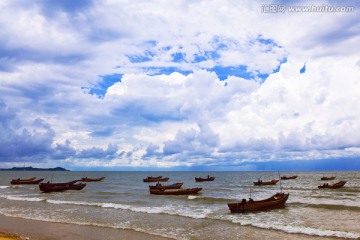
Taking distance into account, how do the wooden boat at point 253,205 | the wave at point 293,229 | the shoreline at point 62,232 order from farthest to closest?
the wooden boat at point 253,205 < the wave at point 293,229 < the shoreline at point 62,232

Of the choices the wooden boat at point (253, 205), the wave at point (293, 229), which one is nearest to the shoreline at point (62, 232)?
the wave at point (293, 229)

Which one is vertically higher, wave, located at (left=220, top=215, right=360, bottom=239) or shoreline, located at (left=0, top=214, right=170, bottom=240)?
wave, located at (left=220, top=215, right=360, bottom=239)

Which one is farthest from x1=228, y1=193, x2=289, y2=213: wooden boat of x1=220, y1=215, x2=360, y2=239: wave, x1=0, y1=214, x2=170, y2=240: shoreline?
x1=0, y1=214, x2=170, y2=240: shoreline

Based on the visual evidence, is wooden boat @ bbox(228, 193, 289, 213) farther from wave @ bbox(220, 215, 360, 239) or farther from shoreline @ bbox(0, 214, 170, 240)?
shoreline @ bbox(0, 214, 170, 240)

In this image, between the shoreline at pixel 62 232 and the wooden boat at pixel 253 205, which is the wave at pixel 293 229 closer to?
the wooden boat at pixel 253 205

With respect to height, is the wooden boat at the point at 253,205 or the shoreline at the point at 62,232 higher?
the wooden boat at the point at 253,205

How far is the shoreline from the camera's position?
→ 61.9ft

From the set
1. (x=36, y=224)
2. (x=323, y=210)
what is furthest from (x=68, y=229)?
(x=323, y=210)

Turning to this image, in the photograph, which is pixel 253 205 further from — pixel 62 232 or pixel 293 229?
pixel 62 232

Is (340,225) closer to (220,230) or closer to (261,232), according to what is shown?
(261,232)

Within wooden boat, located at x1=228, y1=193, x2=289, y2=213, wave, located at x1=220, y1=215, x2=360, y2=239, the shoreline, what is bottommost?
the shoreline

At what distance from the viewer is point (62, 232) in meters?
20.1

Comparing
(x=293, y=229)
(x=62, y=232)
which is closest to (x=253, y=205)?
(x=293, y=229)

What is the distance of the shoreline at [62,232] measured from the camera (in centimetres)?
1887
